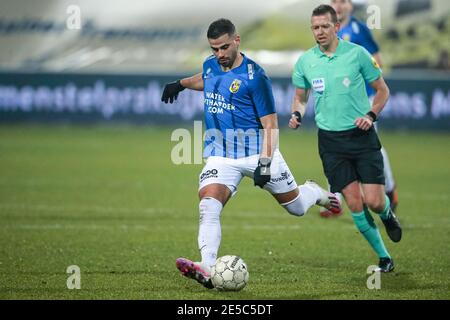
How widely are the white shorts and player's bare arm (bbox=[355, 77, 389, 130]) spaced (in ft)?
2.58

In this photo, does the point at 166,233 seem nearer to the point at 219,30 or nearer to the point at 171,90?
the point at 171,90

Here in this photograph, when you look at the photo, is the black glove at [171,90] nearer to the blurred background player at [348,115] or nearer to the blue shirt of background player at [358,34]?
the blurred background player at [348,115]

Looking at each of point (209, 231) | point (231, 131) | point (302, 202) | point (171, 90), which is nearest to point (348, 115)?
point (302, 202)

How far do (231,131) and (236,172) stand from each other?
35 centimetres

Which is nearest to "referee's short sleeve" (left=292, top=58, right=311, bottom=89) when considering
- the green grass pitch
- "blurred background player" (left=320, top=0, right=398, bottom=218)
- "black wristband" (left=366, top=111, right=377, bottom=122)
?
"black wristband" (left=366, top=111, right=377, bottom=122)

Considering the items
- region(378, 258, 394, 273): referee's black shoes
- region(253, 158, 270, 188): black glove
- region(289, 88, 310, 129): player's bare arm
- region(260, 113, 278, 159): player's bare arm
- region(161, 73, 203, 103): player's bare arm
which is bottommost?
region(378, 258, 394, 273): referee's black shoes

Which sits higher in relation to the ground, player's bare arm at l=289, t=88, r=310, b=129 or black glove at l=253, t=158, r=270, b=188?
player's bare arm at l=289, t=88, r=310, b=129

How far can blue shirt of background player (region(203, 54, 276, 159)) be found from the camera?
25.4 ft

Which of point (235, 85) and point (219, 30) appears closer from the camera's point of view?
point (219, 30)

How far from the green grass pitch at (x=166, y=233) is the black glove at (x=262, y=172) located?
86 centimetres

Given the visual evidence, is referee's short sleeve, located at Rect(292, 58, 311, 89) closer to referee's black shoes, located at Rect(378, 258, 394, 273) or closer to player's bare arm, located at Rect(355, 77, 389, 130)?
player's bare arm, located at Rect(355, 77, 389, 130)

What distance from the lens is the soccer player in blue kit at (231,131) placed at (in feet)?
24.8

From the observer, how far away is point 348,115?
8.23 metres

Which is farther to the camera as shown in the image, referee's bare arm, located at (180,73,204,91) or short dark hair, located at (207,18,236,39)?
referee's bare arm, located at (180,73,204,91)
